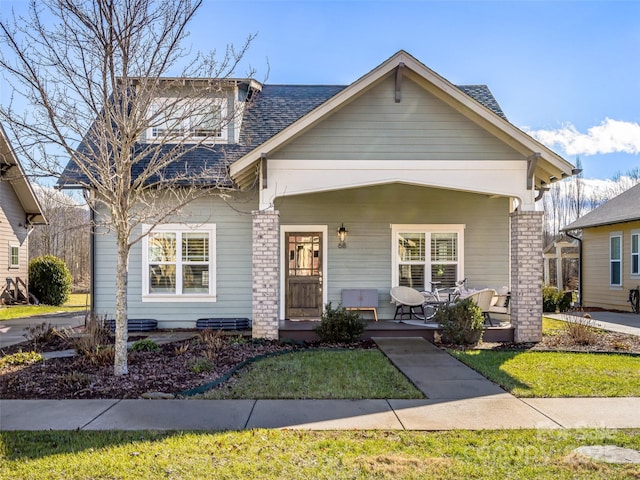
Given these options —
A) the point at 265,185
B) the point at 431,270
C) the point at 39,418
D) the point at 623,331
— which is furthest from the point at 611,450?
the point at 623,331

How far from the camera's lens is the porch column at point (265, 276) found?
31.5ft

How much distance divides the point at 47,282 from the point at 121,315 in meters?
16.2

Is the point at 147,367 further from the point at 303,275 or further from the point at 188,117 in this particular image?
the point at 303,275

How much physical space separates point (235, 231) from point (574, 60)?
9492mm

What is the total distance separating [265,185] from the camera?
375 inches

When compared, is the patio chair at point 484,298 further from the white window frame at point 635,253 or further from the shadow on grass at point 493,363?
the white window frame at point 635,253

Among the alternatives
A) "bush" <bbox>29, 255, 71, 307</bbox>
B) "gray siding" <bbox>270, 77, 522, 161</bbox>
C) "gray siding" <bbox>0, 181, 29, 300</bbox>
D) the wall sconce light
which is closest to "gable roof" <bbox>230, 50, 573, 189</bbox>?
"gray siding" <bbox>270, 77, 522, 161</bbox>

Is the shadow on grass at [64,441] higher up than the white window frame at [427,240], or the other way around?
the white window frame at [427,240]

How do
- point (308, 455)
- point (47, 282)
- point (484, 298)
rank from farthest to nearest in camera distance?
point (47, 282)
point (484, 298)
point (308, 455)

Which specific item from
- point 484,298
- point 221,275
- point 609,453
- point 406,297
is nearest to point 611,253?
point 484,298

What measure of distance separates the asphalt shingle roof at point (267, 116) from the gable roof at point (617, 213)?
23.0 ft

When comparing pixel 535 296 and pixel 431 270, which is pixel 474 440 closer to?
pixel 535 296

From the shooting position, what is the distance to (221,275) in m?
11.7

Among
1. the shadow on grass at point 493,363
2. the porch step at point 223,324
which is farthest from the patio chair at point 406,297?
the porch step at point 223,324
